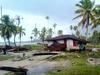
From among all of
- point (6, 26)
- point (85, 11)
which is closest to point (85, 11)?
point (85, 11)

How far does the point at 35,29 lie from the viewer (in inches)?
6132

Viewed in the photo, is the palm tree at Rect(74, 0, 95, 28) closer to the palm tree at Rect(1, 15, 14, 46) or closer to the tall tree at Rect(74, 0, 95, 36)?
the tall tree at Rect(74, 0, 95, 36)

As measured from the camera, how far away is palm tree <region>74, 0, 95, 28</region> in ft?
198

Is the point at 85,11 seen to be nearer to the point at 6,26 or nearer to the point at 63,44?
the point at 63,44

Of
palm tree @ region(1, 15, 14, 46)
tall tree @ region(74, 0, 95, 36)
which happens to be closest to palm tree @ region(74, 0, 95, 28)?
tall tree @ region(74, 0, 95, 36)

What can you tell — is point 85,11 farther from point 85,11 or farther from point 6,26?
point 6,26

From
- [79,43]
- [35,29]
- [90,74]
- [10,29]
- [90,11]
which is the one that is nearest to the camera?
[90,74]

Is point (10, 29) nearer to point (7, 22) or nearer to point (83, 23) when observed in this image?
point (7, 22)

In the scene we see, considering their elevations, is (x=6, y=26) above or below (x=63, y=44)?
above

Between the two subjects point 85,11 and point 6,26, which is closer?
point 85,11

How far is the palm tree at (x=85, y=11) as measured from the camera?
60.4 m

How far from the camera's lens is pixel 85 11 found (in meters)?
60.6

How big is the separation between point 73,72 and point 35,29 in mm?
131253

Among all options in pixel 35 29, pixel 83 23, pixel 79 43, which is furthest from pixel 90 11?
pixel 35 29
